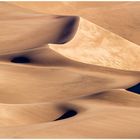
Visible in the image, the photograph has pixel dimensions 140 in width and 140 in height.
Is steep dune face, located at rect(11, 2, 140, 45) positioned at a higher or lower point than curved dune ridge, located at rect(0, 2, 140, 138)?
higher

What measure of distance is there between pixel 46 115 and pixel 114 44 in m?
13.1

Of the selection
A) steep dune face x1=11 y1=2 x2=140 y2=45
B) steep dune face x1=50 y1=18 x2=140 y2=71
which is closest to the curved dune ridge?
steep dune face x1=50 y1=18 x2=140 y2=71

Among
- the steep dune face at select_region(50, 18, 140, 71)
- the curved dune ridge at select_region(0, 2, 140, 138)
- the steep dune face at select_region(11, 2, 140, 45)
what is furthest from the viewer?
the steep dune face at select_region(11, 2, 140, 45)

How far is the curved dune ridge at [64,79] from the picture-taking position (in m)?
10.1

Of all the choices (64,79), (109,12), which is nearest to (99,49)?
(64,79)

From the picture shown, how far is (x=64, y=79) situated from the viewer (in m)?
19.0

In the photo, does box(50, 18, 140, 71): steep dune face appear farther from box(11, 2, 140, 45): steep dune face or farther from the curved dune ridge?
box(11, 2, 140, 45): steep dune face

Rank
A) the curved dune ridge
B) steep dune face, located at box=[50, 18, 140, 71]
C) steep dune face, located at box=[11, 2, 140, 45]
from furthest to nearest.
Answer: steep dune face, located at box=[11, 2, 140, 45], steep dune face, located at box=[50, 18, 140, 71], the curved dune ridge

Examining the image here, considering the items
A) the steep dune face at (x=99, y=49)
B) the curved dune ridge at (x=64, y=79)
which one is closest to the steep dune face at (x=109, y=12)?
the curved dune ridge at (x=64, y=79)

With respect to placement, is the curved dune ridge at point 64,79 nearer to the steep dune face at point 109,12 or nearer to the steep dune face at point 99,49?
the steep dune face at point 99,49

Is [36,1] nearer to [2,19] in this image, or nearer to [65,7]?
[65,7]

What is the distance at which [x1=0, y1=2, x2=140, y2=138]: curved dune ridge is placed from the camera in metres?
10.1

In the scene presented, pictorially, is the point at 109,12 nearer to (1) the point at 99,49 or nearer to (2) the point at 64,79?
(1) the point at 99,49

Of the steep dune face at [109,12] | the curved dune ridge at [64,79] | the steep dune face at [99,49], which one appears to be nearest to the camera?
the curved dune ridge at [64,79]
